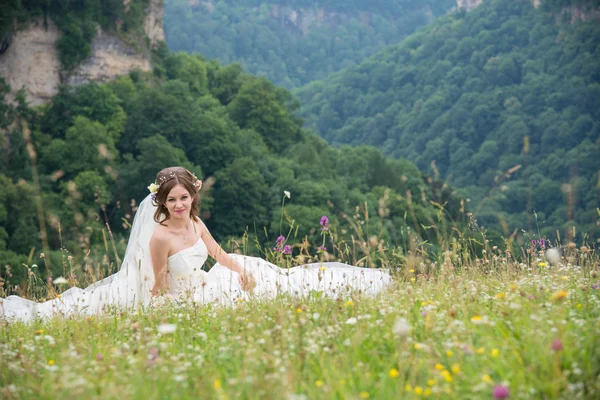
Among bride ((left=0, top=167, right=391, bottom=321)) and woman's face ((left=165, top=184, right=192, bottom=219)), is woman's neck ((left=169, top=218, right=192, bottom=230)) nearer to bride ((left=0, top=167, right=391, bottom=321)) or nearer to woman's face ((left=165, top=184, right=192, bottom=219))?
bride ((left=0, top=167, right=391, bottom=321))

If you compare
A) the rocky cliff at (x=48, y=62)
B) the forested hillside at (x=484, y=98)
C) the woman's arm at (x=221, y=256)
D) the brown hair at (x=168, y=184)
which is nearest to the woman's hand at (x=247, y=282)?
the woman's arm at (x=221, y=256)

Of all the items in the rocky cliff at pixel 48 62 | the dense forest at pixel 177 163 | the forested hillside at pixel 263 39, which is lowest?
the dense forest at pixel 177 163

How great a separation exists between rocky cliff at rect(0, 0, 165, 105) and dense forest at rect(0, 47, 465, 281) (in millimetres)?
910

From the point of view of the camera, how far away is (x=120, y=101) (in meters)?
52.7

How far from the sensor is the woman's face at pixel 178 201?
754 cm

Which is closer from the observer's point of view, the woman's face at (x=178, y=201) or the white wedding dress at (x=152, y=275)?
the white wedding dress at (x=152, y=275)

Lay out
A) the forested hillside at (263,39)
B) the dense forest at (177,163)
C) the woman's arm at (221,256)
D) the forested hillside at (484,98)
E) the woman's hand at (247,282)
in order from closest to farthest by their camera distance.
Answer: the woman's hand at (247,282), the woman's arm at (221,256), the dense forest at (177,163), the forested hillside at (484,98), the forested hillside at (263,39)

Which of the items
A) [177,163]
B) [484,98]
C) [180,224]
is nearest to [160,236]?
[180,224]

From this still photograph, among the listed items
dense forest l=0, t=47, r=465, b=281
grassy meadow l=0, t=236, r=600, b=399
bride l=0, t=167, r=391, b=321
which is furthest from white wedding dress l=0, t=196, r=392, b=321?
dense forest l=0, t=47, r=465, b=281

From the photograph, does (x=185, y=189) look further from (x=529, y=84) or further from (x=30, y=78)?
(x=529, y=84)

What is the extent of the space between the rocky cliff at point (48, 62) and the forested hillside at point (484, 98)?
116 feet

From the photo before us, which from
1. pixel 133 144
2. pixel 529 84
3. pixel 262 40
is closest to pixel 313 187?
pixel 133 144

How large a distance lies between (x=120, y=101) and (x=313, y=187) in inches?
551

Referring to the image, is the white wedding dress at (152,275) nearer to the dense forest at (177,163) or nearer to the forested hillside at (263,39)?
the dense forest at (177,163)
